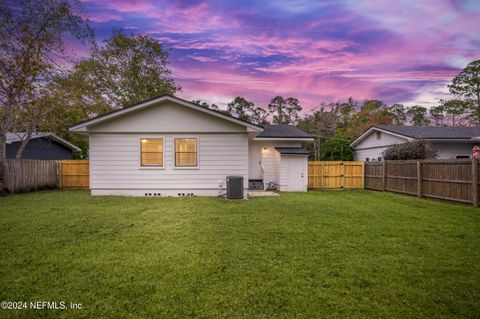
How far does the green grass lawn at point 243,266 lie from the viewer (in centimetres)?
280

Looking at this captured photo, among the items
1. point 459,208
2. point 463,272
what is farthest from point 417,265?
point 459,208

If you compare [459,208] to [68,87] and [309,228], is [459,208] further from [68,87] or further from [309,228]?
[68,87]

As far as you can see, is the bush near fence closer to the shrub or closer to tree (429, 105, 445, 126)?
the shrub

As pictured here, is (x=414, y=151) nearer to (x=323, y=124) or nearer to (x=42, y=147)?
(x=323, y=124)

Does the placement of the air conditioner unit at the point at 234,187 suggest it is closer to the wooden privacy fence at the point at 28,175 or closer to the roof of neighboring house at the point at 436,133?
the wooden privacy fence at the point at 28,175

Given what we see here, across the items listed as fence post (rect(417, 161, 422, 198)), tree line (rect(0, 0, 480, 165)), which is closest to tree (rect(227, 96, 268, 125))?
tree line (rect(0, 0, 480, 165))

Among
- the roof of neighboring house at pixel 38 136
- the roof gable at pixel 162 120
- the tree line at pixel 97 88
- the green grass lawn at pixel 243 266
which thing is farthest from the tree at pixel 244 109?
the green grass lawn at pixel 243 266

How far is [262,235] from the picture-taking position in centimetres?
555

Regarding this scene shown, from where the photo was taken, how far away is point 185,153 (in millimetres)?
12016

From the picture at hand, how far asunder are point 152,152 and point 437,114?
40160 mm

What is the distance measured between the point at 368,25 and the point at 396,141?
8848 millimetres

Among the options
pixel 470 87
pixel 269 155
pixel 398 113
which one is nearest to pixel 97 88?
pixel 269 155

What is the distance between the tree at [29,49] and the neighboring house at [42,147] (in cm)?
584

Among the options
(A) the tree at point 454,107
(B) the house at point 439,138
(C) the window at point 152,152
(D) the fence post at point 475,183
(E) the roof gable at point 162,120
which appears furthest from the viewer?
(A) the tree at point 454,107
